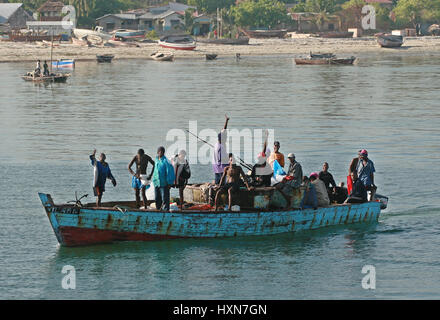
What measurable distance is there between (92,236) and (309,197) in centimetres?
543

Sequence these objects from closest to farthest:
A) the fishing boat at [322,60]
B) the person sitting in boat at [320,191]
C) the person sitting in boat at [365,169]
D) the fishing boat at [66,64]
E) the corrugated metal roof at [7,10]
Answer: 1. the person sitting in boat at [320,191]
2. the person sitting in boat at [365,169]
3. the fishing boat at [66,64]
4. the fishing boat at [322,60]
5. the corrugated metal roof at [7,10]

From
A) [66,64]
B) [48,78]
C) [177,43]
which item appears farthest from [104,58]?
[48,78]

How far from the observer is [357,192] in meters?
22.0

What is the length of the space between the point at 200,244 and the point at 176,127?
21.8 metres

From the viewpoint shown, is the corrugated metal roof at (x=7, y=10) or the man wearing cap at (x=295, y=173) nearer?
the man wearing cap at (x=295, y=173)

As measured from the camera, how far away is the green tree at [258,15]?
424ft

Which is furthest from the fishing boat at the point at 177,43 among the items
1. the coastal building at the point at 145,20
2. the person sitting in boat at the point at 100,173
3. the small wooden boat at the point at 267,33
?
the person sitting in boat at the point at 100,173

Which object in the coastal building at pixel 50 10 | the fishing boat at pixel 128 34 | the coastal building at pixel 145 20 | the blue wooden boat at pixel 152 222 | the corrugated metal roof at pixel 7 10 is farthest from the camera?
the coastal building at pixel 145 20

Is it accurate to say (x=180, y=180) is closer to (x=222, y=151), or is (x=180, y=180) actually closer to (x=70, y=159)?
(x=222, y=151)

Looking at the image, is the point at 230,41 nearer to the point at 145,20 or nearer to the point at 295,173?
the point at 145,20

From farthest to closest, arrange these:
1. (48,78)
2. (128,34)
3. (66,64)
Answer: (128,34) < (66,64) < (48,78)

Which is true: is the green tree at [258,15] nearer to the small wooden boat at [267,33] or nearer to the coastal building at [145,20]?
the small wooden boat at [267,33]

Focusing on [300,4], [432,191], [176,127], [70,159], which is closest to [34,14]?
[300,4]

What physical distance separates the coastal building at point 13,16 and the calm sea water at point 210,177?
53.2m
